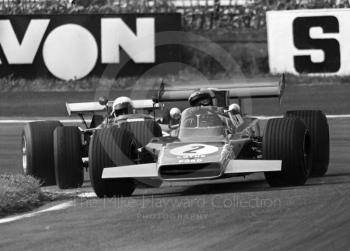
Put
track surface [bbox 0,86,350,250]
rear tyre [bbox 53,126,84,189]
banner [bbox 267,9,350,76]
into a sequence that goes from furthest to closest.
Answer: banner [bbox 267,9,350,76] < rear tyre [bbox 53,126,84,189] < track surface [bbox 0,86,350,250]

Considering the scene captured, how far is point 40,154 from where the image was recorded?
50.7 ft

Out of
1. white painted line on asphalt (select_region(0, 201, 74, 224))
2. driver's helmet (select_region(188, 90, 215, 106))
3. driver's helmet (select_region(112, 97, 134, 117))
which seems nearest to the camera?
white painted line on asphalt (select_region(0, 201, 74, 224))

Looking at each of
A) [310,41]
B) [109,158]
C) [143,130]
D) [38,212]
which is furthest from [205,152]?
[310,41]

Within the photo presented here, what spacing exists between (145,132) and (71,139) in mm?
954

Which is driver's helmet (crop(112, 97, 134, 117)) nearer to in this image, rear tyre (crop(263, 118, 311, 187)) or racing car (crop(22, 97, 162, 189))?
racing car (crop(22, 97, 162, 189))

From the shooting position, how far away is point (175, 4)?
2845 cm

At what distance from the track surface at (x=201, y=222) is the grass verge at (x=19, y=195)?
1.76 feet

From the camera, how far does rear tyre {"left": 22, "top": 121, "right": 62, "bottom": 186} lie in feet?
50.7

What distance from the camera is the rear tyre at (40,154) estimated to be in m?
15.4

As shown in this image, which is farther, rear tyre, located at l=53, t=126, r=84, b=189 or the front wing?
rear tyre, located at l=53, t=126, r=84, b=189

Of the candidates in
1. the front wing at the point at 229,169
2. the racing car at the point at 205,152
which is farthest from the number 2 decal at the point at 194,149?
the front wing at the point at 229,169

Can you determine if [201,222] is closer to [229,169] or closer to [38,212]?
[38,212]

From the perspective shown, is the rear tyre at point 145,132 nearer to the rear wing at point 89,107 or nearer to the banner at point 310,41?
the rear wing at point 89,107

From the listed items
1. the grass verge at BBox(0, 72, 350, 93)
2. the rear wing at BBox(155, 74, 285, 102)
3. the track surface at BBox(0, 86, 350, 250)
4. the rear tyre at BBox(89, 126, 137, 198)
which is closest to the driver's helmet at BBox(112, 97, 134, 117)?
the rear wing at BBox(155, 74, 285, 102)
